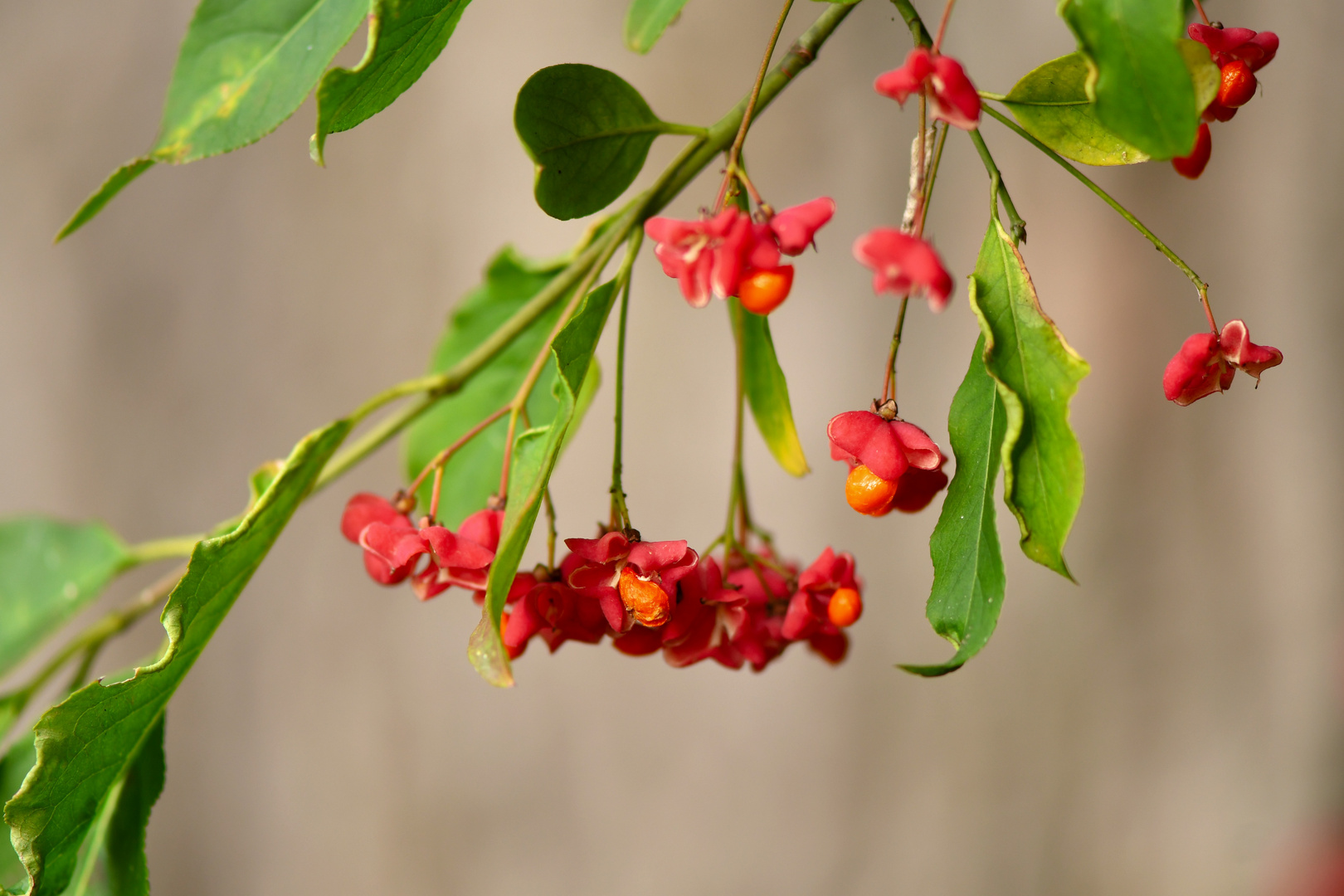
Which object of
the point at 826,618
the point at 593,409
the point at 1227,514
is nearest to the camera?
the point at 826,618

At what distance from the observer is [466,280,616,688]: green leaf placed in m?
0.41

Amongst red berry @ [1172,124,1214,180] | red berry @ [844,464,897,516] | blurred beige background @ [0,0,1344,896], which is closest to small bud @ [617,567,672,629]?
red berry @ [844,464,897,516]

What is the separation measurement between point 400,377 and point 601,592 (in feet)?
5.38

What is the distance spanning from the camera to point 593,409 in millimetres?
2105

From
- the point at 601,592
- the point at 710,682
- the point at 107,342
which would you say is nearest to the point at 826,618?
the point at 601,592

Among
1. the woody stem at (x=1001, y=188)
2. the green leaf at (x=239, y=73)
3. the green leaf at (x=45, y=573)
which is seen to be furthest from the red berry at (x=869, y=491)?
the green leaf at (x=45, y=573)

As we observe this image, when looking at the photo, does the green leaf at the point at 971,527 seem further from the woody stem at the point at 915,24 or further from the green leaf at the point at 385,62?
the green leaf at the point at 385,62

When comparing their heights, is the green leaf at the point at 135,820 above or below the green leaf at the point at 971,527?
below

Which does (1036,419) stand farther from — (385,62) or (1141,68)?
(385,62)

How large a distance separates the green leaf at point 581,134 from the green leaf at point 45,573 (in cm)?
60

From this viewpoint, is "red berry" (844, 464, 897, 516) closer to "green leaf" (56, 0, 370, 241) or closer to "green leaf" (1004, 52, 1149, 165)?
"green leaf" (1004, 52, 1149, 165)

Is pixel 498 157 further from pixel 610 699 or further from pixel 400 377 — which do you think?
pixel 610 699

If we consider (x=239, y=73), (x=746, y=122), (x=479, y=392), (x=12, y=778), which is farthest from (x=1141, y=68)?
(x=12, y=778)

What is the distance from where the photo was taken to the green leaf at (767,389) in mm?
583
